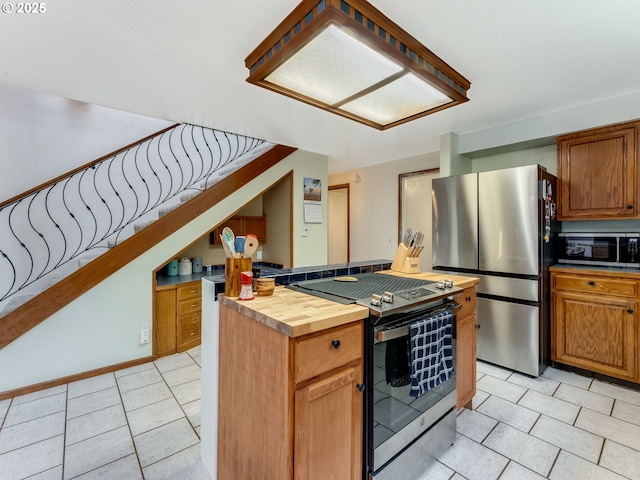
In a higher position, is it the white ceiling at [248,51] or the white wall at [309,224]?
the white ceiling at [248,51]

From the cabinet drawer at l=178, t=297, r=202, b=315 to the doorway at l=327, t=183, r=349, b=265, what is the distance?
2.91 m

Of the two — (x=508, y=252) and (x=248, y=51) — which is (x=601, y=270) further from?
(x=248, y=51)

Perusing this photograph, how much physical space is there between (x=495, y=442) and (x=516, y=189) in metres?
1.96

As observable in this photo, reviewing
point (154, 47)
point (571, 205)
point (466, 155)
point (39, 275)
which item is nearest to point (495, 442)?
point (571, 205)

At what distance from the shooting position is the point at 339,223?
5.81 metres

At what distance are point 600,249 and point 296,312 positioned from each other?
3.11 meters

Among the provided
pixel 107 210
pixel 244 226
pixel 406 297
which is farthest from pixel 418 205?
pixel 107 210

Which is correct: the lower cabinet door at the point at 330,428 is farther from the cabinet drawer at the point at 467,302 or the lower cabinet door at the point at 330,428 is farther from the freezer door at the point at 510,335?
the freezer door at the point at 510,335

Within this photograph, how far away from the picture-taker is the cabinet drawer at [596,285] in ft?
7.69

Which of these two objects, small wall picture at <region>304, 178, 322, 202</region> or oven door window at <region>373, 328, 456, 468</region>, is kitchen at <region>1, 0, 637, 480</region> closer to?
small wall picture at <region>304, 178, 322, 202</region>

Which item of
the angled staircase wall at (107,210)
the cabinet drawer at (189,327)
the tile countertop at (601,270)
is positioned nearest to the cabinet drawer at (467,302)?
the tile countertop at (601,270)

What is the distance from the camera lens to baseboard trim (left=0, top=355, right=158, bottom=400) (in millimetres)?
2337

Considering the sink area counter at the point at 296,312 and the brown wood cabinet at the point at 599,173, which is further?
the brown wood cabinet at the point at 599,173

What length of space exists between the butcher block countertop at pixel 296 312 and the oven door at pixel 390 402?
17 centimetres
